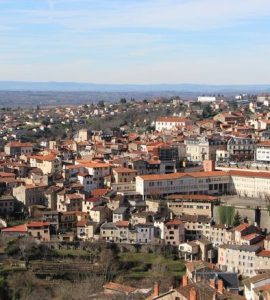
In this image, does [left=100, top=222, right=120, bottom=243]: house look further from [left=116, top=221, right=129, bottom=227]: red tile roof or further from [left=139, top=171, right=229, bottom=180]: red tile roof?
[left=139, top=171, right=229, bottom=180]: red tile roof

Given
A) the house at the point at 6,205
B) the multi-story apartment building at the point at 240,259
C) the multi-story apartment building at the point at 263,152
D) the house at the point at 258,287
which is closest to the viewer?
the house at the point at 258,287

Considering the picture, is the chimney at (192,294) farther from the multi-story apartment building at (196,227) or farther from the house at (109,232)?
the multi-story apartment building at (196,227)

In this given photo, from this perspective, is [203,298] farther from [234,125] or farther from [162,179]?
[234,125]

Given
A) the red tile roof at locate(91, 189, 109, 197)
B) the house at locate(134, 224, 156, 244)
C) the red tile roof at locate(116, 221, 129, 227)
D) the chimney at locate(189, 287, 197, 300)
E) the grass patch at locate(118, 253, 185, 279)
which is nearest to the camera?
the chimney at locate(189, 287, 197, 300)

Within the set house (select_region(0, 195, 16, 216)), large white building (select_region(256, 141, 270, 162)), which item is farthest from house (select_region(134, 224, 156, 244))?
large white building (select_region(256, 141, 270, 162))

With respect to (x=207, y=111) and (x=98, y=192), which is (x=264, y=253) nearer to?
(x=98, y=192)

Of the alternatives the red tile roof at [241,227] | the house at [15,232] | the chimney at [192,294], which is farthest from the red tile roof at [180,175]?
the chimney at [192,294]

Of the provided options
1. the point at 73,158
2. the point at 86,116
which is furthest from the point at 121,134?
the point at 86,116

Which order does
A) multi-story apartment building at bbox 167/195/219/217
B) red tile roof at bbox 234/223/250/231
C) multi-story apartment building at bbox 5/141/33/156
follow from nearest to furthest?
1. red tile roof at bbox 234/223/250/231
2. multi-story apartment building at bbox 167/195/219/217
3. multi-story apartment building at bbox 5/141/33/156
